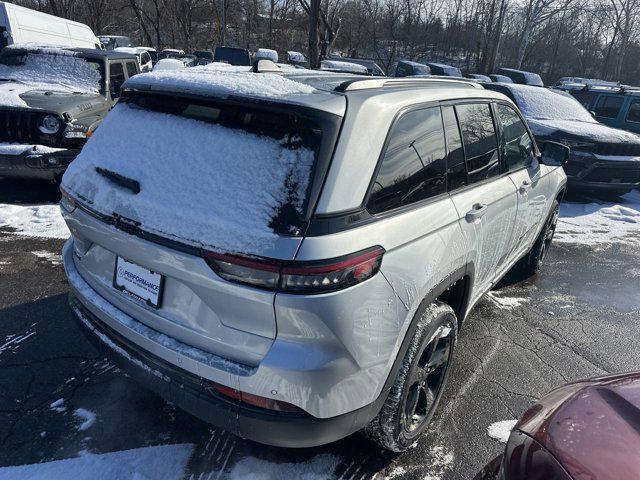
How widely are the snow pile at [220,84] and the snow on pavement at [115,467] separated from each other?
5.71 ft

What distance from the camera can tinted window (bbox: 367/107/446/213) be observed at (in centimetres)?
204

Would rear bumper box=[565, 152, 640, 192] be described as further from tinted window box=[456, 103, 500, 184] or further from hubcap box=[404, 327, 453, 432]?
hubcap box=[404, 327, 453, 432]

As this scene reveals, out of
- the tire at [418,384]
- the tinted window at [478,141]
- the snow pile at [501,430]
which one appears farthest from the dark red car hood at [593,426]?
the tinted window at [478,141]

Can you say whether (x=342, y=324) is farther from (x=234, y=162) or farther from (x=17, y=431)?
(x=17, y=431)

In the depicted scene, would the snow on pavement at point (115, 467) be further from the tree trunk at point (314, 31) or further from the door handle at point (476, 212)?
the tree trunk at point (314, 31)

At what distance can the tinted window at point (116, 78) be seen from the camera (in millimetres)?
7091

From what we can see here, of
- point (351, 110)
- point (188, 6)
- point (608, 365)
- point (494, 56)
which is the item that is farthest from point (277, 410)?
point (188, 6)

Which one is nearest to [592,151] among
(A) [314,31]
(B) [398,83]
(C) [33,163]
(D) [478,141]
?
(D) [478,141]

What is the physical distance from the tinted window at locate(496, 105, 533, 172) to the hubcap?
4.96 ft

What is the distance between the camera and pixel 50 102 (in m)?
6.03

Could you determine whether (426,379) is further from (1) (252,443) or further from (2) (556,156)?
(2) (556,156)

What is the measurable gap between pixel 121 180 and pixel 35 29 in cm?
1081

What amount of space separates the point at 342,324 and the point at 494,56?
29.0 meters

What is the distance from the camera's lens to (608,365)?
3584 mm
